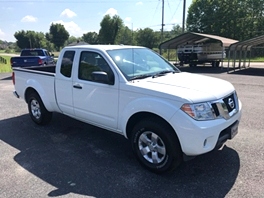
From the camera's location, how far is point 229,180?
127 inches

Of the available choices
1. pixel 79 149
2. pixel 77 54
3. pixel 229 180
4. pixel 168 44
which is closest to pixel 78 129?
pixel 79 149

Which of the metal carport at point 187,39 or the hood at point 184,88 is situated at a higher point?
the metal carport at point 187,39

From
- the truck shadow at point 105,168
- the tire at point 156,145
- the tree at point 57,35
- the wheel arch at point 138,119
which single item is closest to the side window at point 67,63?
the truck shadow at point 105,168

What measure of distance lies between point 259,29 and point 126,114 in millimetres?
54333

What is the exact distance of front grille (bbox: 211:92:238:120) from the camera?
3.15 m

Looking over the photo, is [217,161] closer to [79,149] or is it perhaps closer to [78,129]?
[79,149]

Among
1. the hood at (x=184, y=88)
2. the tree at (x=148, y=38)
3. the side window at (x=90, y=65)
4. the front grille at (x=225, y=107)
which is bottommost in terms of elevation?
the front grille at (x=225, y=107)

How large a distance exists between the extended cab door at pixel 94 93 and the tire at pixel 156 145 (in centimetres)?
56

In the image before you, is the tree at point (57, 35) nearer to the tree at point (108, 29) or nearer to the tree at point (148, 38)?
the tree at point (108, 29)

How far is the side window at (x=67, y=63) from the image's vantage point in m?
4.55

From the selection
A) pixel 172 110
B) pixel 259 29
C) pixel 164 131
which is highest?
pixel 259 29

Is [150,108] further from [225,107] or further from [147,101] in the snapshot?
[225,107]

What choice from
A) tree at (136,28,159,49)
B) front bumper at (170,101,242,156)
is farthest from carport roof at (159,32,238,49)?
tree at (136,28,159,49)

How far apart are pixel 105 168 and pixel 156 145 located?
0.87 m
